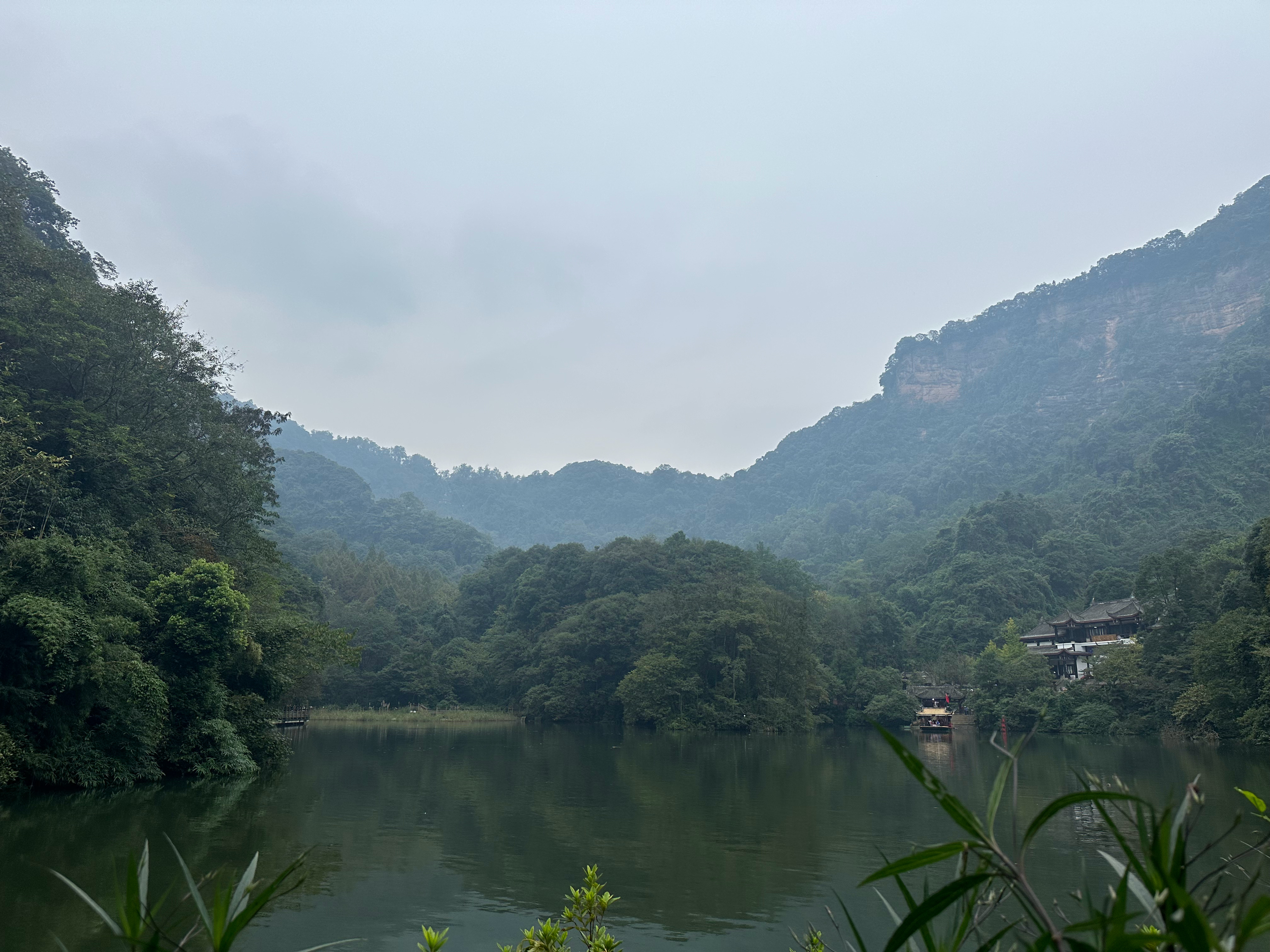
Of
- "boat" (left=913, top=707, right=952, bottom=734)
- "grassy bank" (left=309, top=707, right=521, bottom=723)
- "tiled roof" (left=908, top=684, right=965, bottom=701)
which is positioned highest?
"grassy bank" (left=309, top=707, right=521, bottom=723)

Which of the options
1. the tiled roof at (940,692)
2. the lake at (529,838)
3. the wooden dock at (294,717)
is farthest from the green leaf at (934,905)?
the tiled roof at (940,692)

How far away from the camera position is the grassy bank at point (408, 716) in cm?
4013

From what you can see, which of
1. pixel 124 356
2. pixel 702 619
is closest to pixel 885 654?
pixel 702 619

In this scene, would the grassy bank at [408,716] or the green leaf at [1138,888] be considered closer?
the green leaf at [1138,888]

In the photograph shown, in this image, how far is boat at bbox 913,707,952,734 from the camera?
36.8 meters

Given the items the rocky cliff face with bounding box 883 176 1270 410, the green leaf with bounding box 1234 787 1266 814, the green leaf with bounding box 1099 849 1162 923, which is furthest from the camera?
the rocky cliff face with bounding box 883 176 1270 410

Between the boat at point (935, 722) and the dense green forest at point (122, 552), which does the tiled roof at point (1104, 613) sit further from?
the dense green forest at point (122, 552)

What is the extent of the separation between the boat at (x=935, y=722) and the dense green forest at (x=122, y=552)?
90.6 feet

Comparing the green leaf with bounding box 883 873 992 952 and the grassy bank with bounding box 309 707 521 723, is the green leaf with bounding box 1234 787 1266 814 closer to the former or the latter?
the green leaf with bounding box 883 873 992 952

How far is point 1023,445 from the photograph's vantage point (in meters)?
90.6

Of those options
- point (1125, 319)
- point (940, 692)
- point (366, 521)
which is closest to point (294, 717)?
point (940, 692)

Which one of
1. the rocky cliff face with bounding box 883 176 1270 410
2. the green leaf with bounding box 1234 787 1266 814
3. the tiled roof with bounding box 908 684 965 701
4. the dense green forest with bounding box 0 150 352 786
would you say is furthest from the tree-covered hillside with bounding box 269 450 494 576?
the green leaf with bounding box 1234 787 1266 814

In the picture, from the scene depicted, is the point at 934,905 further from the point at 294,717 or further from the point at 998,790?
the point at 294,717

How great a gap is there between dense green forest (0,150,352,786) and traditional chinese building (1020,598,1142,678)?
3403 cm
